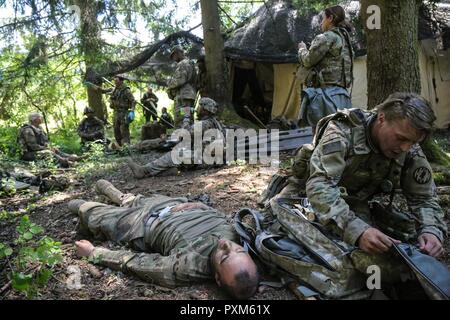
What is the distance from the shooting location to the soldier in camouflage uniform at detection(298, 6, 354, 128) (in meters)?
4.77

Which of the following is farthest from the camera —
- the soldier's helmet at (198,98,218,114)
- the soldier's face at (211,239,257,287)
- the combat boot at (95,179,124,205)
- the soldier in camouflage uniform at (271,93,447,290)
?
the soldier's helmet at (198,98,218,114)

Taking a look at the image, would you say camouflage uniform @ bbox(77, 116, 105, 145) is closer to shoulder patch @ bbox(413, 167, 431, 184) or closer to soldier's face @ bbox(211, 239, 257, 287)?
soldier's face @ bbox(211, 239, 257, 287)

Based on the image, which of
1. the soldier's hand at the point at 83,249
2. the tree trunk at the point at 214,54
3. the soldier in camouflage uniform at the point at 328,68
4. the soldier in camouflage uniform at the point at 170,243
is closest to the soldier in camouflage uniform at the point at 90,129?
the tree trunk at the point at 214,54

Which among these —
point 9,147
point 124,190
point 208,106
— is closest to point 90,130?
point 9,147

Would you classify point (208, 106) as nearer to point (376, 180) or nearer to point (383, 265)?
point (376, 180)

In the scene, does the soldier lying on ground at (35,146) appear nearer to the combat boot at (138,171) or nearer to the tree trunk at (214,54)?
the combat boot at (138,171)

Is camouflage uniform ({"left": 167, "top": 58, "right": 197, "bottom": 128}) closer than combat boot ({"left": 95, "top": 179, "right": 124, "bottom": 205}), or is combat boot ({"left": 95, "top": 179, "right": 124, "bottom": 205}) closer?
combat boot ({"left": 95, "top": 179, "right": 124, "bottom": 205})

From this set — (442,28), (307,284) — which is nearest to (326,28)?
(307,284)

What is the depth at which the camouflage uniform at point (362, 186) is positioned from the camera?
2.43m

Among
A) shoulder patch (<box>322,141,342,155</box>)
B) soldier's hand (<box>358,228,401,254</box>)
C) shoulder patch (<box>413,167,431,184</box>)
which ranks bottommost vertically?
soldier's hand (<box>358,228,401,254</box>)

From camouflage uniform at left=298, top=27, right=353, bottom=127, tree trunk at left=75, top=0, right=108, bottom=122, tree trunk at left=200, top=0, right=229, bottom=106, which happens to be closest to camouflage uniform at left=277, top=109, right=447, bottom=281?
camouflage uniform at left=298, top=27, right=353, bottom=127

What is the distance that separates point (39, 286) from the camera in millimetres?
2732

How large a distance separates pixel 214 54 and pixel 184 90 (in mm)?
1069

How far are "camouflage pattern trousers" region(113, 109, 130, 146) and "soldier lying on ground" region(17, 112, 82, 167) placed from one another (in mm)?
2213
